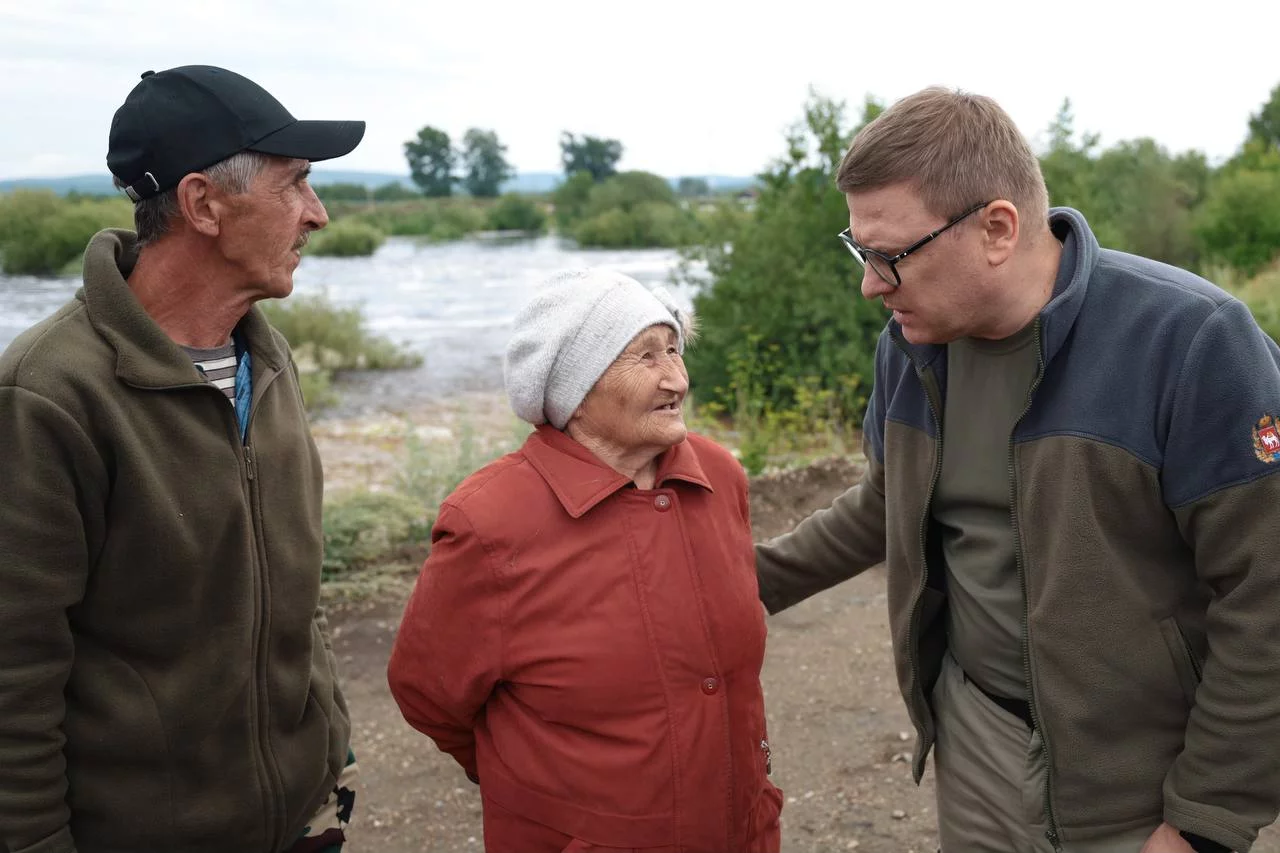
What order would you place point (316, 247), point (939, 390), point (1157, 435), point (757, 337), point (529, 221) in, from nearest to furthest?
point (1157, 435) → point (939, 390) → point (757, 337) → point (316, 247) → point (529, 221)

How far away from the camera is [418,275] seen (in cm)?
3091

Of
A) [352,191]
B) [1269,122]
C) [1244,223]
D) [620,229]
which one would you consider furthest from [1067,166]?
[352,191]

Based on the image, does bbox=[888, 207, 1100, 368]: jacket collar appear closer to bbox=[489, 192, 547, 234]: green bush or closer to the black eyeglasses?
the black eyeglasses

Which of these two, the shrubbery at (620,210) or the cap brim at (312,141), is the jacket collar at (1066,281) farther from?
the shrubbery at (620,210)

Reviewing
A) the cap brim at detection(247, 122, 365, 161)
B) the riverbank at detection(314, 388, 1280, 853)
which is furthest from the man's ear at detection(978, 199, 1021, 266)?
the riverbank at detection(314, 388, 1280, 853)

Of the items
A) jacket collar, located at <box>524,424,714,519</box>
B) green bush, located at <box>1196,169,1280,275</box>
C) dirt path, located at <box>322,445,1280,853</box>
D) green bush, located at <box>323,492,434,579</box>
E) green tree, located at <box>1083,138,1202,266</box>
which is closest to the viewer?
jacket collar, located at <box>524,424,714,519</box>

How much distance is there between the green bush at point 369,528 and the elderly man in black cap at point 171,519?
380cm

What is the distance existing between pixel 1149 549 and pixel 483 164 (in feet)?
157

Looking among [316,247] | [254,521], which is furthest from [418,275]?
[254,521]

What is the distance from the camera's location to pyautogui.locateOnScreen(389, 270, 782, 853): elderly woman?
7.01ft

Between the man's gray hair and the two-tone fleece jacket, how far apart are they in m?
1.54

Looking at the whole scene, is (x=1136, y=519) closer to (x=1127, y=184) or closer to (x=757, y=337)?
(x=757, y=337)

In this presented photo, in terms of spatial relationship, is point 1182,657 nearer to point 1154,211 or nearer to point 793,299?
point 793,299

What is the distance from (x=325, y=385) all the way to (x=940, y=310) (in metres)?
12.0
